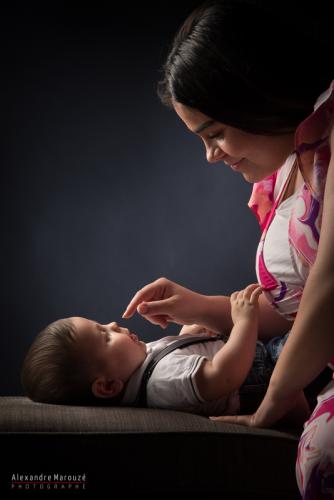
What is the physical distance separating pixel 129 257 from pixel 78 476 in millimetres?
1273

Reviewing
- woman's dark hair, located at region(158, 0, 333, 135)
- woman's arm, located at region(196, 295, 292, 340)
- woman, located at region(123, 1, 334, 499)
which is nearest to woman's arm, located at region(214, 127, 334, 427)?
woman, located at region(123, 1, 334, 499)

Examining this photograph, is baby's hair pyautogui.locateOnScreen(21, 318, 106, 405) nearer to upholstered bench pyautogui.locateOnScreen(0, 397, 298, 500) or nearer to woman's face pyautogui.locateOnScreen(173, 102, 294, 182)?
upholstered bench pyautogui.locateOnScreen(0, 397, 298, 500)

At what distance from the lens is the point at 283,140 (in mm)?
1297

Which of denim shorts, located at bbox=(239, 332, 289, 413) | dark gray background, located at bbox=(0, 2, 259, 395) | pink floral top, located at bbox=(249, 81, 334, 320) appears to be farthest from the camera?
dark gray background, located at bbox=(0, 2, 259, 395)

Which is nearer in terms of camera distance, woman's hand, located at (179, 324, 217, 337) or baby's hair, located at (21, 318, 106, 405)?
baby's hair, located at (21, 318, 106, 405)

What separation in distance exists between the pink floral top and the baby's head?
36cm

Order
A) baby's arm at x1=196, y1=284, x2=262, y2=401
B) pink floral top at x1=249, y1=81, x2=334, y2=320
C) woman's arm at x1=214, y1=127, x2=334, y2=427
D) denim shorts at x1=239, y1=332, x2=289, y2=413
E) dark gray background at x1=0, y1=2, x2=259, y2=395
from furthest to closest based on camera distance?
dark gray background at x1=0, y1=2, x2=259, y2=395 < denim shorts at x1=239, y1=332, x2=289, y2=413 < baby's arm at x1=196, y1=284, x2=262, y2=401 < pink floral top at x1=249, y1=81, x2=334, y2=320 < woman's arm at x1=214, y1=127, x2=334, y2=427

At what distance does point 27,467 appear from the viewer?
120cm

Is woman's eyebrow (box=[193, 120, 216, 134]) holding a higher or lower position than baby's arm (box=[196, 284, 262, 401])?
higher

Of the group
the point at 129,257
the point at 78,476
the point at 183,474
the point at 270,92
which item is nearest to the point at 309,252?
the point at 270,92

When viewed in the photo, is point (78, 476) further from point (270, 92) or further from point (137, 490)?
point (270, 92)

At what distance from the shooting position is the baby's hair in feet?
4.74

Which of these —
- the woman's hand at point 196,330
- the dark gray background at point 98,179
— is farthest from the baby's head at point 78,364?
the dark gray background at point 98,179

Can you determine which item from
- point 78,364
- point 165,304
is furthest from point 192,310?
point 78,364
